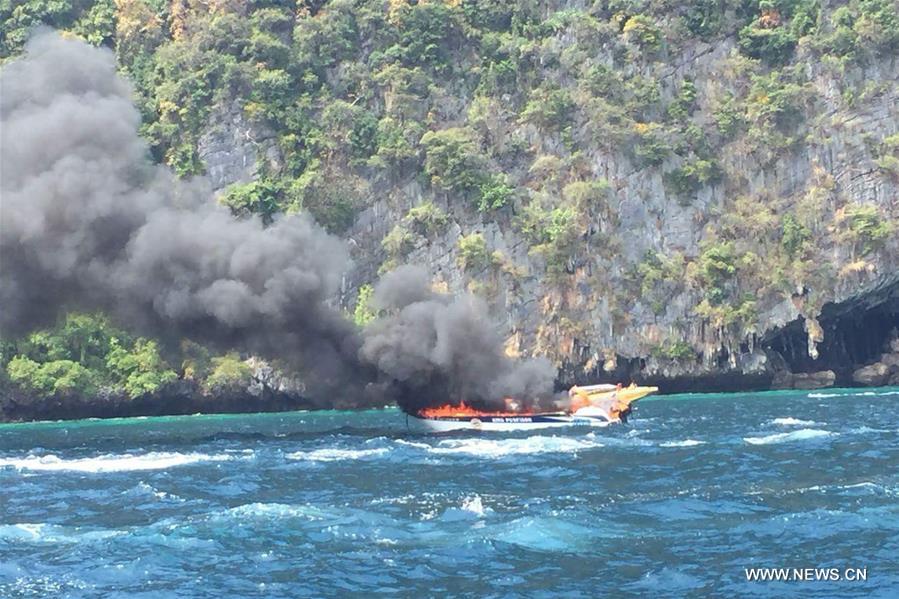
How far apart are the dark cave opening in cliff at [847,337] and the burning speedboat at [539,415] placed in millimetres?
30547

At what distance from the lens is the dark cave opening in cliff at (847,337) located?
88.5 metres

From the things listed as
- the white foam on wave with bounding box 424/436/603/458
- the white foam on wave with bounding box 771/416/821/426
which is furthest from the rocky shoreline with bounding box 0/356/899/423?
the white foam on wave with bounding box 424/436/603/458

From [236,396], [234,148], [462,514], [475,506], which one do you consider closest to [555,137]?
[234,148]

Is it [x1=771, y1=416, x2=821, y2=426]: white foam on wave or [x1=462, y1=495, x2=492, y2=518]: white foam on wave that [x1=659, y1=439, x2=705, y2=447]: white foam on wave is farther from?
[x1=462, y1=495, x2=492, y2=518]: white foam on wave

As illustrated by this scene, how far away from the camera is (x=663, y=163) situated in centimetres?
9081

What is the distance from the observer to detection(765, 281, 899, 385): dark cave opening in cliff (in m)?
88.5

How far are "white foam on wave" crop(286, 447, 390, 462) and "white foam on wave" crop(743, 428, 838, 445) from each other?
12947 millimetres

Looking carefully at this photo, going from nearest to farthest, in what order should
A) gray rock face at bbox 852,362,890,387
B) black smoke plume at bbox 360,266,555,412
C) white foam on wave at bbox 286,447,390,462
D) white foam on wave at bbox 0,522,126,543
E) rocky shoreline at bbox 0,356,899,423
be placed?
1. white foam on wave at bbox 0,522,126,543
2. white foam on wave at bbox 286,447,390,462
3. black smoke plume at bbox 360,266,555,412
4. rocky shoreline at bbox 0,356,899,423
5. gray rock face at bbox 852,362,890,387

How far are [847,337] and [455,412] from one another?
4446 centimetres

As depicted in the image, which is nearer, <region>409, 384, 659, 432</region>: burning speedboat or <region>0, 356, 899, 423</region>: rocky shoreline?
<region>409, 384, 659, 432</region>: burning speedboat

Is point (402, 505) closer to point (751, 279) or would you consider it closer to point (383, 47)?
point (751, 279)

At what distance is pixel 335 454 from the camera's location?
46.9m

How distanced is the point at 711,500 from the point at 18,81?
1658 inches

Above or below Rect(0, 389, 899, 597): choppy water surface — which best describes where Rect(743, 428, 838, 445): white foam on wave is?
above
